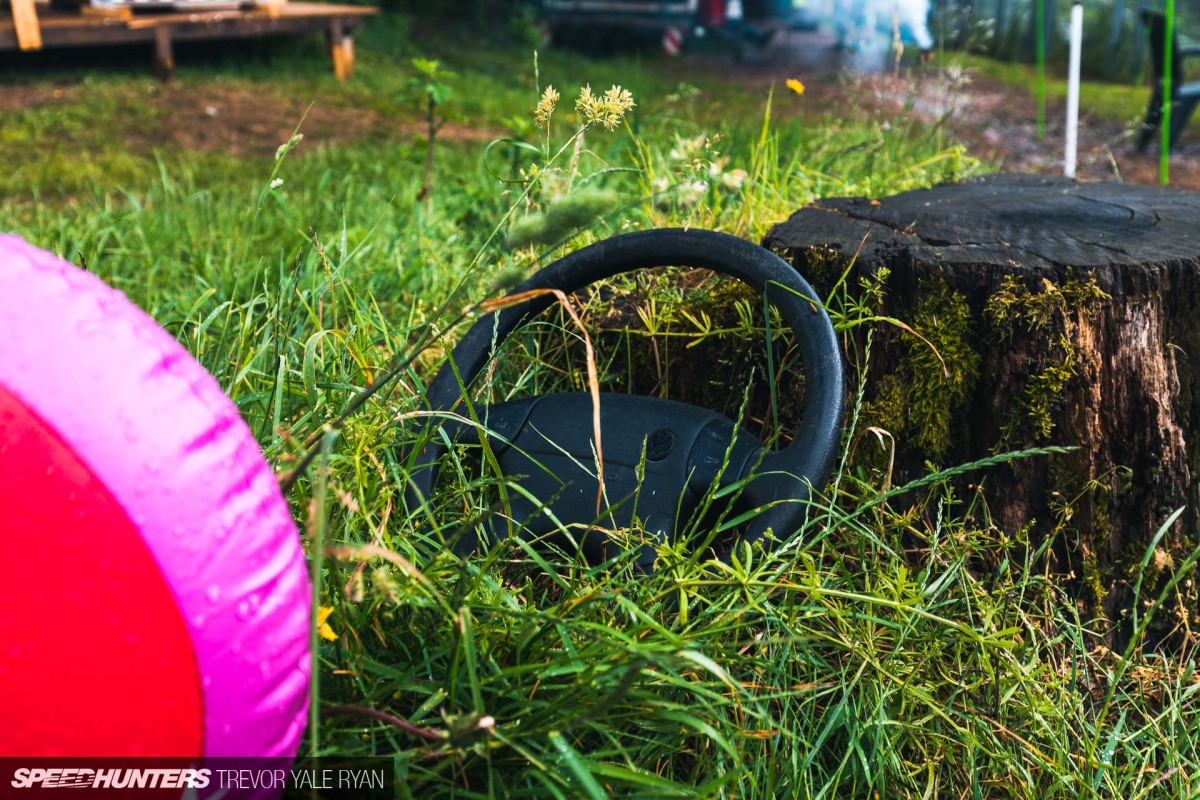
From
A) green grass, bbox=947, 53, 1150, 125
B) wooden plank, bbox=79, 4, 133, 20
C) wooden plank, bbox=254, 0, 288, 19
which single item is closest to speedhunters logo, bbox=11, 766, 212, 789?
green grass, bbox=947, 53, 1150, 125

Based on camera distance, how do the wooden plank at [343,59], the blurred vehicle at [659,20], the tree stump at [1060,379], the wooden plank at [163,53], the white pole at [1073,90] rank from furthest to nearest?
the blurred vehicle at [659,20]
the wooden plank at [343,59]
the wooden plank at [163,53]
the white pole at [1073,90]
the tree stump at [1060,379]

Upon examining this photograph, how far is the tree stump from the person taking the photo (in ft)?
6.28

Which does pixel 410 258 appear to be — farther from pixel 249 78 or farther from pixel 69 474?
pixel 249 78

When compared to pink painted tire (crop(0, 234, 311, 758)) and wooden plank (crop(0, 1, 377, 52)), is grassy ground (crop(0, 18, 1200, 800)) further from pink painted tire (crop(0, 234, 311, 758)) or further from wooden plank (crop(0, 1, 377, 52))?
wooden plank (crop(0, 1, 377, 52))

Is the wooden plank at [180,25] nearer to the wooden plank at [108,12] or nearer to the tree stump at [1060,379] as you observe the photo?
the wooden plank at [108,12]

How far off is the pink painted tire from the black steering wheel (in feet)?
1.78

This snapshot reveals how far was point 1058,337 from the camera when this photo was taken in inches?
74.5

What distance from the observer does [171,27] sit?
27.9ft

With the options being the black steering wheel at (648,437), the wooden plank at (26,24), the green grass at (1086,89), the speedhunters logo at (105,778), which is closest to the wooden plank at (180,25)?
the wooden plank at (26,24)

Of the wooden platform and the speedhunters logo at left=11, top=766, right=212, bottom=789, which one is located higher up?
the wooden platform

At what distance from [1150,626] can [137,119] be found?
6.89m

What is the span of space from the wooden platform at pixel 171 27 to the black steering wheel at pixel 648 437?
761 cm

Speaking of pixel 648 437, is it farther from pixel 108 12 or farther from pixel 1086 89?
pixel 1086 89

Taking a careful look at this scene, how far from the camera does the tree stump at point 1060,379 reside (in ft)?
6.28
